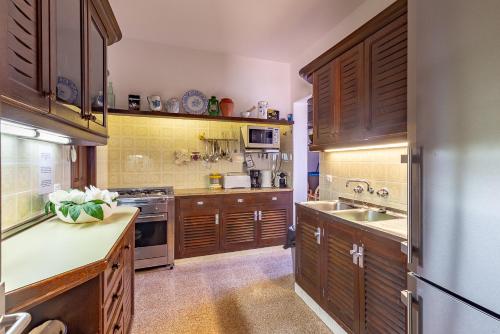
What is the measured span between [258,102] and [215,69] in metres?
0.76

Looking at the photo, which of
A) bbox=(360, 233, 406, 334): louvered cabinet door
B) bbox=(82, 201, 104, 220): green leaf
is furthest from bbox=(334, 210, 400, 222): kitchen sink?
bbox=(82, 201, 104, 220): green leaf

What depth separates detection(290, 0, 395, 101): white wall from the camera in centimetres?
229

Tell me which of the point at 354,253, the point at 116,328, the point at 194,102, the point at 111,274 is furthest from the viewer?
the point at 194,102

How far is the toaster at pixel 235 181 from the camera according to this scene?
3.32 metres

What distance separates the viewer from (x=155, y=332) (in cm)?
179

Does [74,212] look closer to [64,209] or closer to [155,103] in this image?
[64,209]

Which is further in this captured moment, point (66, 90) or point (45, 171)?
point (45, 171)

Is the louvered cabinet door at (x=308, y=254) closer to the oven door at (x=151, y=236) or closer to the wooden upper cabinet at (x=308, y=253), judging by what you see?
the wooden upper cabinet at (x=308, y=253)

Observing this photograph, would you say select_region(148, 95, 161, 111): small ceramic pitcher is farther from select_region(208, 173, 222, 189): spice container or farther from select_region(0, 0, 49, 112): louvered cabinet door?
select_region(0, 0, 49, 112): louvered cabinet door

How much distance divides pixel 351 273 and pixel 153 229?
206cm

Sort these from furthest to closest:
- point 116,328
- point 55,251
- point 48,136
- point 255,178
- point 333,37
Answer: point 255,178
point 333,37
point 48,136
point 116,328
point 55,251

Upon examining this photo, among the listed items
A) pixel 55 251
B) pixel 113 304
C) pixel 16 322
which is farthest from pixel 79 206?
pixel 16 322

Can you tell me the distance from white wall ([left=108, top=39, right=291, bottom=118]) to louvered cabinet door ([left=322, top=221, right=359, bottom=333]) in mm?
2436

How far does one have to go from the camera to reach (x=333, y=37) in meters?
2.84
